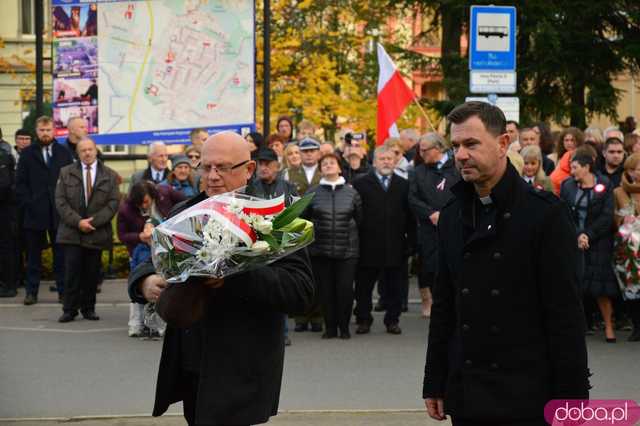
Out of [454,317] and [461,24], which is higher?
[461,24]

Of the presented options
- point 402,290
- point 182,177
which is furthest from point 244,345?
point 402,290

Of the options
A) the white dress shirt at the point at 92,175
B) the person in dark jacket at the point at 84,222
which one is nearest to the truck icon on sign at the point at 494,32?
the person in dark jacket at the point at 84,222

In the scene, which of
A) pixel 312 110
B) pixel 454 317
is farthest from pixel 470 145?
pixel 312 110

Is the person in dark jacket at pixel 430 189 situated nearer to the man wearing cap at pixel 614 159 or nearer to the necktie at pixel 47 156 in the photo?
the man wearing cap at pixel 614 159

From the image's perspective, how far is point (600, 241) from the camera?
12.9 m

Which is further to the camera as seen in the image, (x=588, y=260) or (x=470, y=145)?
(x=588, y=260)

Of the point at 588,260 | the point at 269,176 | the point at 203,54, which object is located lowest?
the point at 588,260

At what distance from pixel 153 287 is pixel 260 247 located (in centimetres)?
59

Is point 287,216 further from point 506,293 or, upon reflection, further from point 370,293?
point 370,293

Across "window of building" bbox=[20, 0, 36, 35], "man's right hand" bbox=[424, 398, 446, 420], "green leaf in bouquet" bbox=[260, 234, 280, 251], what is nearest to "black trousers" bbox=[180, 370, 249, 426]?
"green leaf in bouquet" bbox=[260, 234, 280, 251]

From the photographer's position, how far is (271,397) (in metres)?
5.21

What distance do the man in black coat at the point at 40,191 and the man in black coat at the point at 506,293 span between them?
1084cm

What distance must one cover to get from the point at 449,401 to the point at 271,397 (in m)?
0.76

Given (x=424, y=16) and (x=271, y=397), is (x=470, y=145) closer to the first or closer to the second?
(x=271, y=397)
